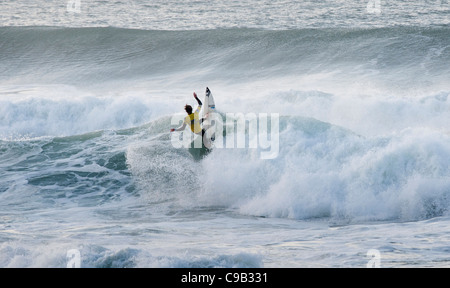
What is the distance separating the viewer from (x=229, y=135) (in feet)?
40.3

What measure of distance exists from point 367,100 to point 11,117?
9.46 meters

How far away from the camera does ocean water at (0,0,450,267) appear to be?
819 centimetres

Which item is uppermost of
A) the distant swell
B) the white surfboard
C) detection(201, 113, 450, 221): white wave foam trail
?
the distant swell

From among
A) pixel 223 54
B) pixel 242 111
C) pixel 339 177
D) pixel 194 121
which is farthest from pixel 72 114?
pixel 339 177

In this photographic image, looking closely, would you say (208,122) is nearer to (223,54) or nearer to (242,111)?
(242,111)

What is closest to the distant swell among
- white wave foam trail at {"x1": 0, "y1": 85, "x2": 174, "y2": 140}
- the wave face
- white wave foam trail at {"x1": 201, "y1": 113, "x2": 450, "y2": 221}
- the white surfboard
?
the wave face

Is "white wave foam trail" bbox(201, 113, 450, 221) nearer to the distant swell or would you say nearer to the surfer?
the surfer

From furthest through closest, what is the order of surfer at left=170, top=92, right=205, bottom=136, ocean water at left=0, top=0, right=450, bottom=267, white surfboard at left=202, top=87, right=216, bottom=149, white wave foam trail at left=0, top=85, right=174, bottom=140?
white wave foam trail at left=0, top=85, right=174, bottom=140, white surfboard at left=202, top=87, right=216, bottom=149, surfer at left=170, top=92, right=205, bottom=136, ocean water at left=0, top=0, right=450, bottom=267

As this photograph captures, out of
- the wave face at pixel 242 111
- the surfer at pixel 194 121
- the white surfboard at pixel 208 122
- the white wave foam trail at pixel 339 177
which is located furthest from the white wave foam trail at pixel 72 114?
the white wave foam trail at pixel 339 177

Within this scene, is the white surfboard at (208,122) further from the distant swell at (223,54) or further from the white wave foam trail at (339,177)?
the distant swell at (223,54)

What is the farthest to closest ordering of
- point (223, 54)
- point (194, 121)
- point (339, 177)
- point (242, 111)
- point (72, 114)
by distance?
point (223, 54) < point (72, 114) < point (242, 111) < point (194, 121) < point (339, 177)

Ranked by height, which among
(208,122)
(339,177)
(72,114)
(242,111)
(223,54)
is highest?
(223,54)
